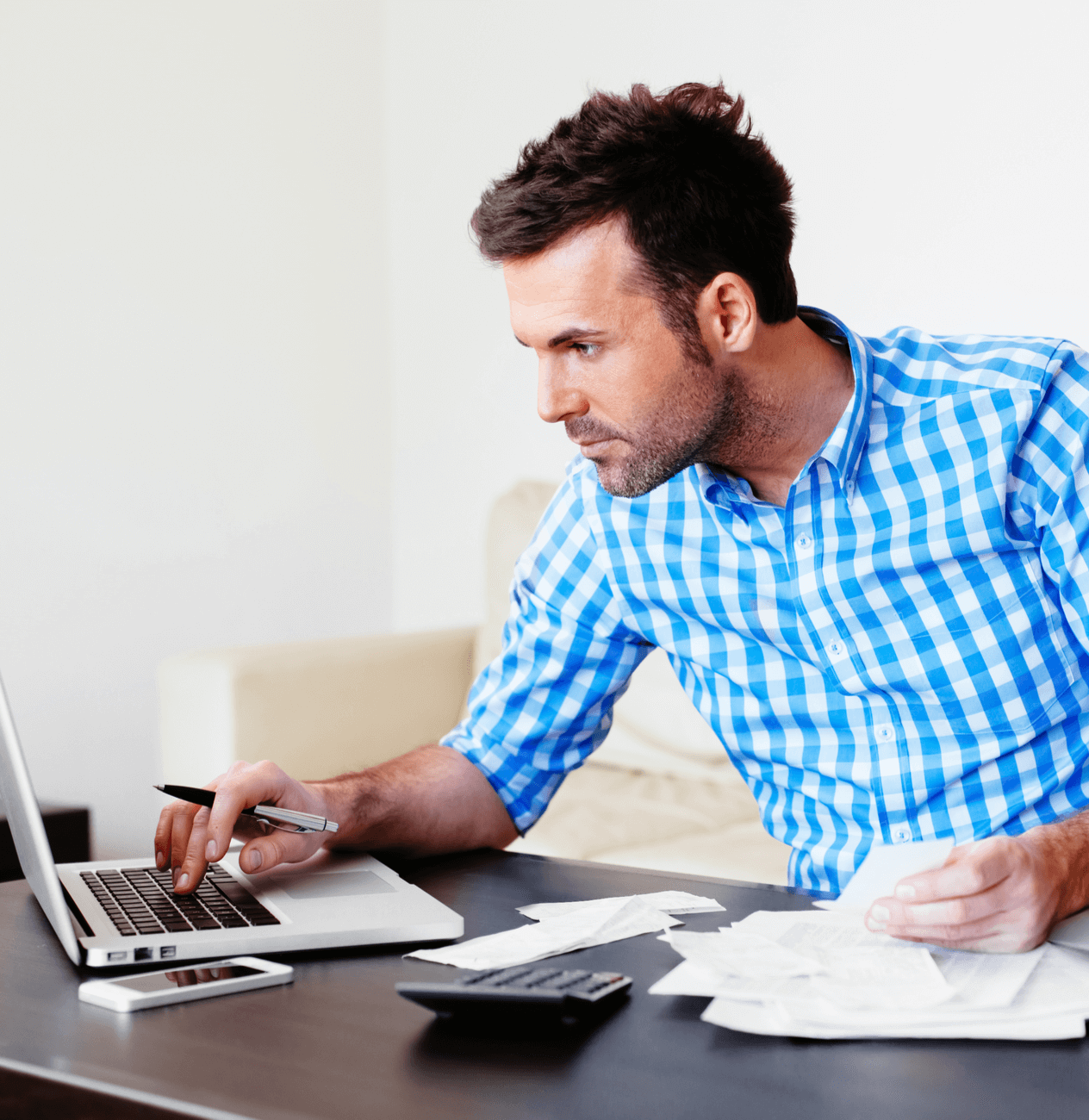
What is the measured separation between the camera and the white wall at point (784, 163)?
2191 millimetres

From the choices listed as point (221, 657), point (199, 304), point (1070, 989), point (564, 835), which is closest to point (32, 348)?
point (199, 304)

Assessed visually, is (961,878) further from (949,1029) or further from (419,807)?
(419,807)

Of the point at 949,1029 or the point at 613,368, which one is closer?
the point at 949,1029

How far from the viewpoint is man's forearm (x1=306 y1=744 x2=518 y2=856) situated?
1007 millimetres

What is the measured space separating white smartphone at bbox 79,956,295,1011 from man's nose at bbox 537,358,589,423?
1.80 ft

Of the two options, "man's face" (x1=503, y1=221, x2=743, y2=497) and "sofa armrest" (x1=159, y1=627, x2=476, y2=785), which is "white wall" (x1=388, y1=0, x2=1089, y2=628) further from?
"man's face" (x1=503, y1=221, x2=743, y2=497)

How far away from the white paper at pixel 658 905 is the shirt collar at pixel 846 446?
0.39 m

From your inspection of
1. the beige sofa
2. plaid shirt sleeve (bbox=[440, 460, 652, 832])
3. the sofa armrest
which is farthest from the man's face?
the sofa armrest

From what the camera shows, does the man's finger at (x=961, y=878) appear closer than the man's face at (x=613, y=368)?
Yes

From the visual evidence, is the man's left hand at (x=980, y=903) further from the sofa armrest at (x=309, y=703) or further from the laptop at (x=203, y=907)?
the sofa armrest at (x=309, y=703)

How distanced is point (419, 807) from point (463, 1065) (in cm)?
47

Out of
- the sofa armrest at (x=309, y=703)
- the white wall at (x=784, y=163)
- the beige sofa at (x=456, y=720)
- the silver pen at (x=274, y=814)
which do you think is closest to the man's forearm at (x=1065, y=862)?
the silver pen at (x=274, y=814)

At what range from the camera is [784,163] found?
250 cm

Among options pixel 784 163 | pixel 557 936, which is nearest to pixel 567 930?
pixel 557 936
